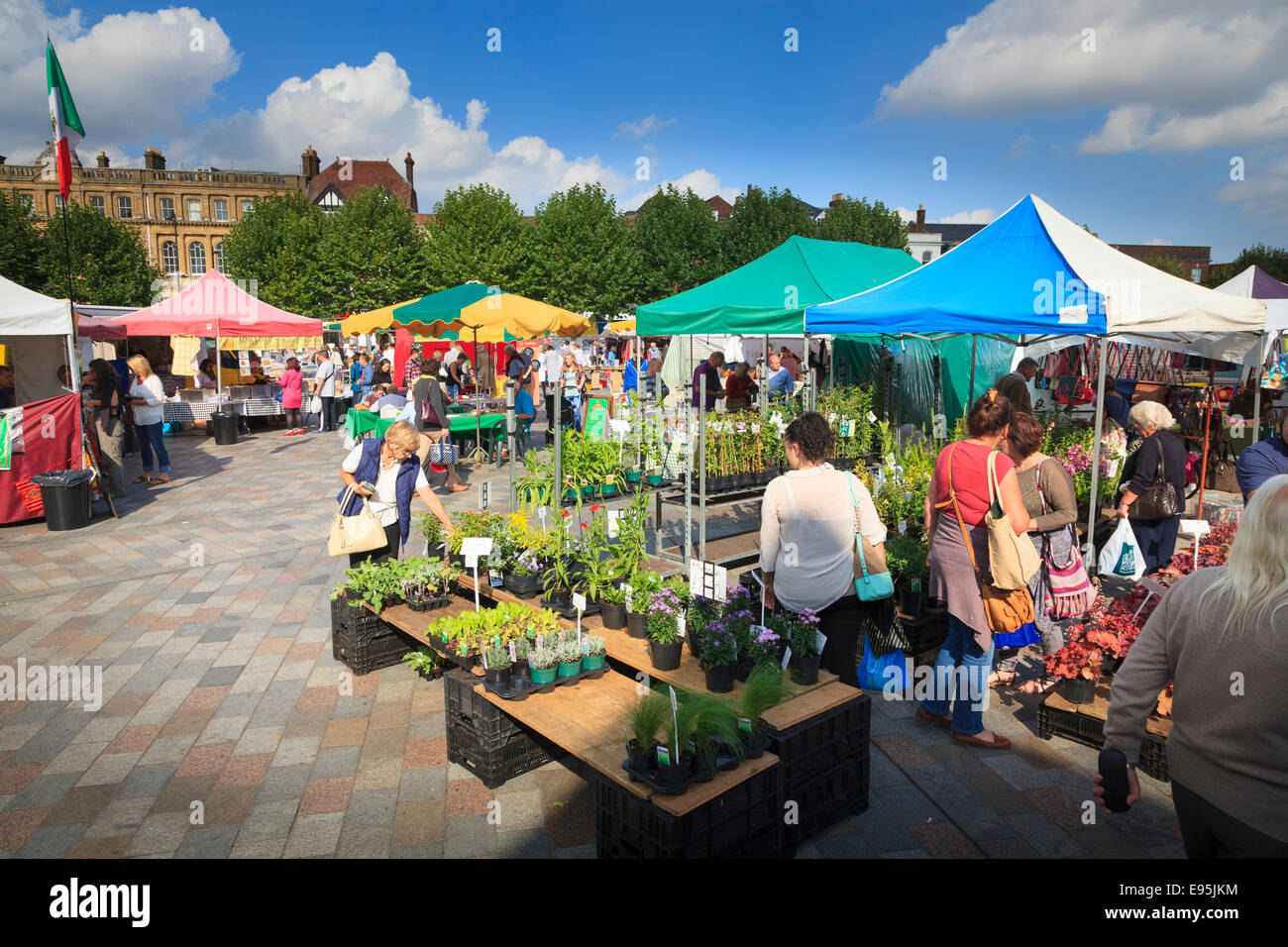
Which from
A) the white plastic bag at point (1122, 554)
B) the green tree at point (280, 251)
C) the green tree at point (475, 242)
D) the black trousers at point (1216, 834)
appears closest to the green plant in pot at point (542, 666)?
the black trousers at point (1216, 834)

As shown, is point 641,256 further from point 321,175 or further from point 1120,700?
point 1120,700

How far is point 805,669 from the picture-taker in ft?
11.8

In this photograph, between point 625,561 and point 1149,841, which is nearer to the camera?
point 1149,841

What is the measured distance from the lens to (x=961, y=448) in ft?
13.3

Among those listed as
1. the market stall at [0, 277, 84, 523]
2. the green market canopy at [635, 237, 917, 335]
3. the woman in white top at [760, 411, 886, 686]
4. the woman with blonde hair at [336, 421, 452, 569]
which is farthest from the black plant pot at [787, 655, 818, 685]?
the market stall at [0, 277, 84, 523]

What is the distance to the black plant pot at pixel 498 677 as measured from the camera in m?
3.67

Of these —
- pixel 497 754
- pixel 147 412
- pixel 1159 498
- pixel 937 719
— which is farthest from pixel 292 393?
pixel 1159 498

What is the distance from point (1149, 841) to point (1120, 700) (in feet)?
5.83

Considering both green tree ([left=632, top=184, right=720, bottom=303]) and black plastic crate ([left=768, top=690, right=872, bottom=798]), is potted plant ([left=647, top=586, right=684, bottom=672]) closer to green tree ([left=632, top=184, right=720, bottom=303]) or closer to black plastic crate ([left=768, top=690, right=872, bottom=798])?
black plastic crate ([left=768, top=690, right=872, bottom=798])

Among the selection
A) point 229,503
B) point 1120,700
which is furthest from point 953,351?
point 1120,700

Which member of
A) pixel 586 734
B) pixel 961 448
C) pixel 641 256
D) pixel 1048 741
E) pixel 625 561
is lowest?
pixel 1048 741

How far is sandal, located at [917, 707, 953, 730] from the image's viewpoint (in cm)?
430

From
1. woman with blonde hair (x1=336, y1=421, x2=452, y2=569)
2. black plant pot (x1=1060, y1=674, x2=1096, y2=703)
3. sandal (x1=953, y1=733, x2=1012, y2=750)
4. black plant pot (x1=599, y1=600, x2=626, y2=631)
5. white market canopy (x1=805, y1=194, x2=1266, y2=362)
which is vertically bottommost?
sandal (x1=953, y1=733, x2=1012, y2=750)

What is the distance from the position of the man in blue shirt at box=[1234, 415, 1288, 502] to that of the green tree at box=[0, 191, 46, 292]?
124 feet
